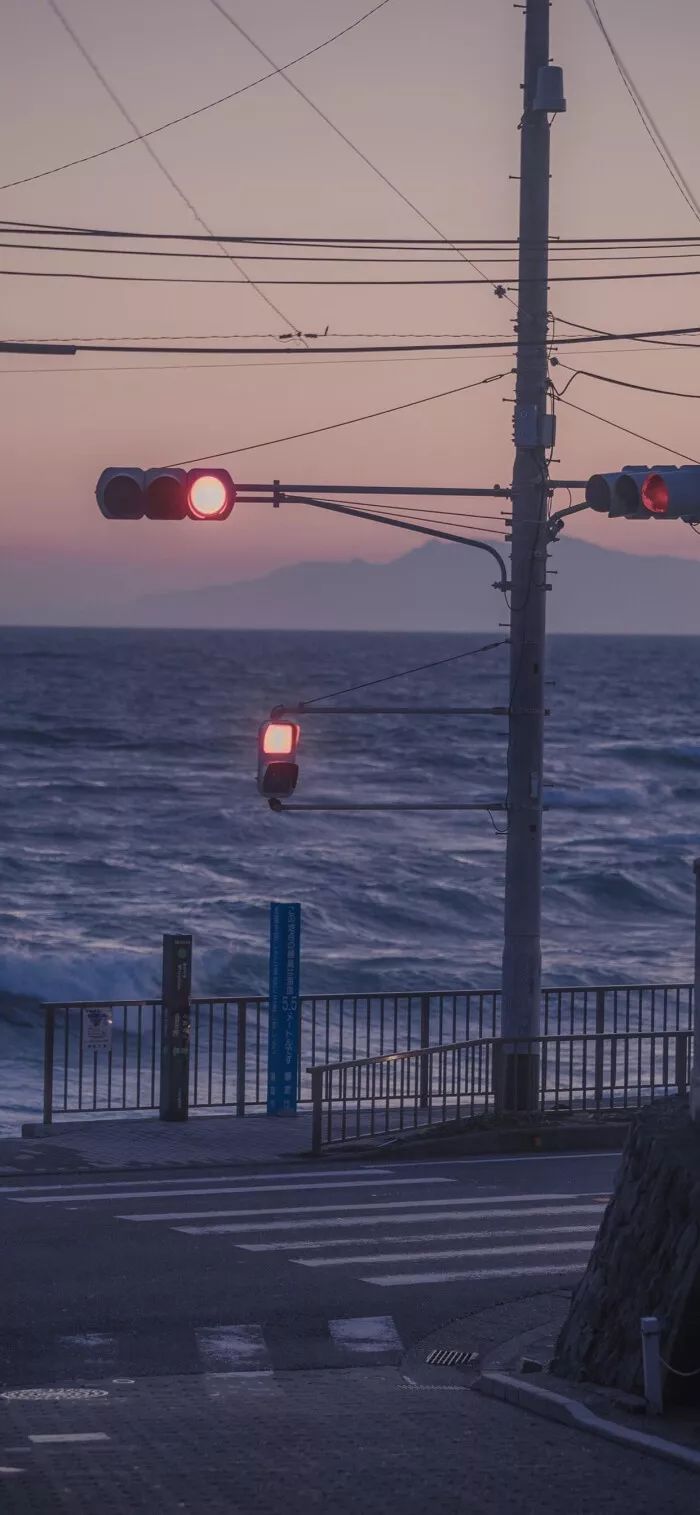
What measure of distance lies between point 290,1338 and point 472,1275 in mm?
2147

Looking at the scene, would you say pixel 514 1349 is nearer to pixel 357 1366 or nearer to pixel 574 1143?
pixel 357 1366

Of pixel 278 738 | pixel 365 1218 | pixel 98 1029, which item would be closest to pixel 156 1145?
pixel 98 1029

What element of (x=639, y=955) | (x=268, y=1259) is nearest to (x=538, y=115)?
(x=268, y=1259)

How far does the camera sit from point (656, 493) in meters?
11.0

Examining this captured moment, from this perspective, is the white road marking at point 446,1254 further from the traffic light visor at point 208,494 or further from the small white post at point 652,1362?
the traffic light visor at point 208,494

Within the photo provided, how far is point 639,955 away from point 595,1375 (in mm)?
40905

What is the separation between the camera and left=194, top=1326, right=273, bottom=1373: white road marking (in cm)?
1120

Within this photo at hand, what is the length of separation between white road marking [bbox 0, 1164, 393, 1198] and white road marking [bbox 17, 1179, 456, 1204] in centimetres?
18

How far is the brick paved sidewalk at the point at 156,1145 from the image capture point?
1755 centimetres

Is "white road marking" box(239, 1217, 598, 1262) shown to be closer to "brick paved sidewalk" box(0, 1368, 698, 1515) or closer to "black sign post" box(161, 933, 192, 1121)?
"brick paved sidewalk" box(0, 1368, 698, 1515)

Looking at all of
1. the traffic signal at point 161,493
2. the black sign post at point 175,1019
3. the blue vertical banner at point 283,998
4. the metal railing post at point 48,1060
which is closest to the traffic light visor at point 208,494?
the traffic signal at point 161,493

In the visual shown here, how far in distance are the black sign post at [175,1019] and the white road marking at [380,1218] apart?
3803mm

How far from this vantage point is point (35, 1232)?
47.4ft

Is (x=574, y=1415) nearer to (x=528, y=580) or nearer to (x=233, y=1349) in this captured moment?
(x=233, y=1349)
